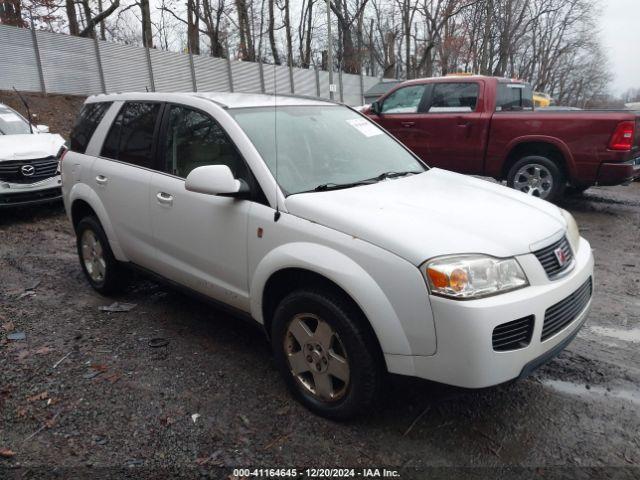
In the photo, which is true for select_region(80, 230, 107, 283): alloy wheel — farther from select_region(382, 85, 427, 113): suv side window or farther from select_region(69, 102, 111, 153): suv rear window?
select_region(382, 85, 427, 113): suv side window

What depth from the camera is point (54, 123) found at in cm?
1648

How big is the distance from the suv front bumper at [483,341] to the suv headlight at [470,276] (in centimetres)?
4

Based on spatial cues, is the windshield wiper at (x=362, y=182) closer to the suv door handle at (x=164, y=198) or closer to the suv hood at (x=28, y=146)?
the suv door handle at (x=164, y=198)

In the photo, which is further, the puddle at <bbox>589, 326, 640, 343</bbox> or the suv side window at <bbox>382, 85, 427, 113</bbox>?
the suv side window at <bbox>382, 85, 427, 113</bbox>

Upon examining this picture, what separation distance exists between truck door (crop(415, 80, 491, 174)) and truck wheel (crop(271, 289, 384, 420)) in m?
5.75

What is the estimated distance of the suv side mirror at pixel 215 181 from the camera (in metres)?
2.83

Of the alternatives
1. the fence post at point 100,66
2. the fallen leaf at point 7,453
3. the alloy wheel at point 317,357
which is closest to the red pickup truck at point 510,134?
the alloy wheel at point 317,357

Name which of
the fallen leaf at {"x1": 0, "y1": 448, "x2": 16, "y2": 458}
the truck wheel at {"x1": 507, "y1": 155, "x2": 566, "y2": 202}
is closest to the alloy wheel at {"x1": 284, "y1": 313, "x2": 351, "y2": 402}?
the fallen leaf at {"x1": 0, "y1": 448, "x2": 16, "y2": 458}

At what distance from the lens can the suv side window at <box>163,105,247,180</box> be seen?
124 inches

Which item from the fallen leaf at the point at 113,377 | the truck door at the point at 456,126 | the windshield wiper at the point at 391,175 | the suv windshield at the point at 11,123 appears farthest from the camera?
the suv windshield at the point at 11,123

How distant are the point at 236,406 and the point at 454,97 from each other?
21.1 feet

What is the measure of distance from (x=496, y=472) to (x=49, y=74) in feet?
66.4

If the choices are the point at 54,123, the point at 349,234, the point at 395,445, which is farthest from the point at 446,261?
the point at 54,123

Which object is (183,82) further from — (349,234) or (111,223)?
(349,234)
